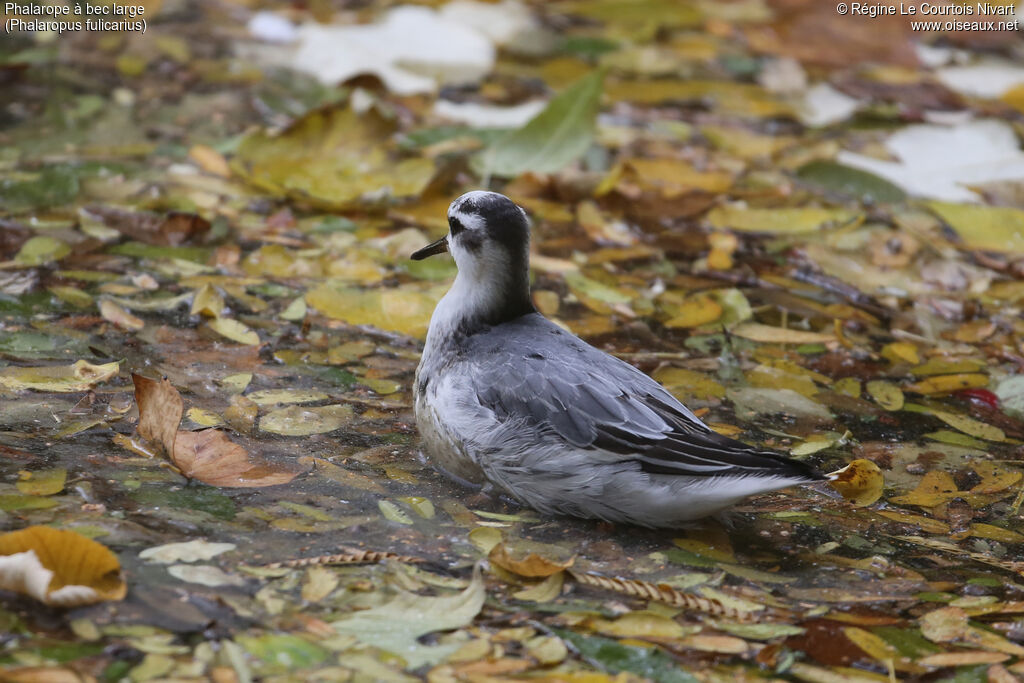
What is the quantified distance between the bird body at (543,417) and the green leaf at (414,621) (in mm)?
612

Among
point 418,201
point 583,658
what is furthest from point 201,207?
point 583,658

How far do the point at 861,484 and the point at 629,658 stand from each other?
1345 mm

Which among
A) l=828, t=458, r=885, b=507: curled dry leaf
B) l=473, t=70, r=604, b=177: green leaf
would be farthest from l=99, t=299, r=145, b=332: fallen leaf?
l=828, t=458, r=885, b=507: curled dry leaf

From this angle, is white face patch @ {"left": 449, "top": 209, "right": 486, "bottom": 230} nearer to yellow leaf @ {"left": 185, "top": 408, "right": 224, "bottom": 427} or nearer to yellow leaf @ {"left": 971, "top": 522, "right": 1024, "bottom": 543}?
yellow leaf @ {"left": 185, "top": 408, "right": 224, "bottom": 427}

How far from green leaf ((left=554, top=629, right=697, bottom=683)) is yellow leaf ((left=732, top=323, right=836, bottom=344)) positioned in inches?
92.1

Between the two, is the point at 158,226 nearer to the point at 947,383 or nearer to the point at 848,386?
the point at 848,386

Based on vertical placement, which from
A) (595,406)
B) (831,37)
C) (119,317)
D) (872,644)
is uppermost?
(831,37)

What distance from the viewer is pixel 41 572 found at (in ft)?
8.80

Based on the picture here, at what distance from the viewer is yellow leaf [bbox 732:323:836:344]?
193 inches

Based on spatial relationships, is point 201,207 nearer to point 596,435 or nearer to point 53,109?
point 53,109

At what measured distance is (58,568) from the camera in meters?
2.75

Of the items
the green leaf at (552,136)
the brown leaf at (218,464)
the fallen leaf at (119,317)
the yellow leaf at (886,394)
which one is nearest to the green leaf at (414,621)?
the brown leaf at (218,464)

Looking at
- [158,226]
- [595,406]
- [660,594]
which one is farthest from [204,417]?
[158,226]

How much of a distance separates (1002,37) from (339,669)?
792cm
